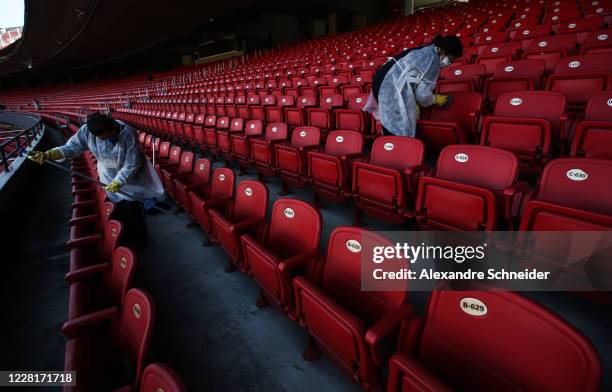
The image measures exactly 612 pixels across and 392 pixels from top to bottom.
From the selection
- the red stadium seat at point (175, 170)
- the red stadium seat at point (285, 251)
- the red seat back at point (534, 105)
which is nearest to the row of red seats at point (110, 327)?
the red stadium seat at point (285, 251)

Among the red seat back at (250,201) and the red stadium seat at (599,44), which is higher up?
the red stadium seat at (599,44)

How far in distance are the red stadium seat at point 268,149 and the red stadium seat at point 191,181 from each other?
48cm

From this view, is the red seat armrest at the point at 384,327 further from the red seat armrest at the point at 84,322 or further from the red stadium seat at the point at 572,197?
the red seat armrest at the point at 84,322

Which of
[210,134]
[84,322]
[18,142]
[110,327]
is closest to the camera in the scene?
[84,322]

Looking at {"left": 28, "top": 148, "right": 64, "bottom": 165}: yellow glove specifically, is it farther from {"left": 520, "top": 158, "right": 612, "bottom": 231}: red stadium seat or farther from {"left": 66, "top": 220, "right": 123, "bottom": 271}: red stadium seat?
{"left": 520, "top": 158, "right": 612, "bottom": 231}: red stadium seat

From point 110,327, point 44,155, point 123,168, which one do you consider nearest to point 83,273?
point 110,327

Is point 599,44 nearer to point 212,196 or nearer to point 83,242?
point 212,196

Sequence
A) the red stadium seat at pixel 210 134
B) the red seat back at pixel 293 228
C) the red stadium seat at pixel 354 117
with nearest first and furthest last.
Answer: the red seat back at pixel 293 228, the red stadium seat at pixel 354 117, the red stadium seat at pixel 210 134

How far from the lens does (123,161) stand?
208cm

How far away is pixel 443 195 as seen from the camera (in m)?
1.48

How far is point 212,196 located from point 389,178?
1334 mm

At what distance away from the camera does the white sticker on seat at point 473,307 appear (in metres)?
0.79

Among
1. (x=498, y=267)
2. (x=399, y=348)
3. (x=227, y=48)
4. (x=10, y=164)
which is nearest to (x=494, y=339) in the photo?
(x=399, y=348)

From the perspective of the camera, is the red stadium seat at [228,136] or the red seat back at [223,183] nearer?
the red seat back at [223,183]
